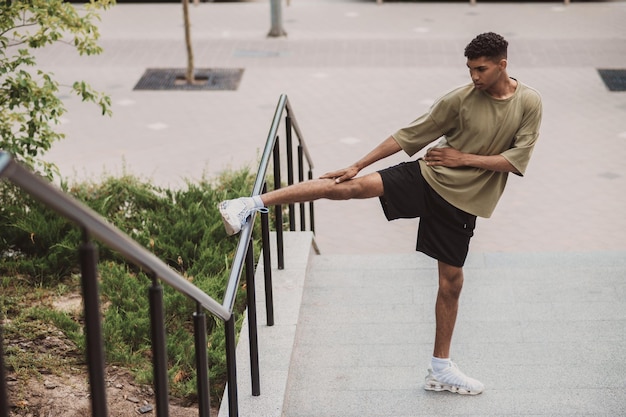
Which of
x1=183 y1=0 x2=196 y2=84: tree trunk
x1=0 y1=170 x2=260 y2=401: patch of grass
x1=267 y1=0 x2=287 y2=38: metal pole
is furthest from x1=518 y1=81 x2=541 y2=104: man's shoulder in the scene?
x1=267 y1=0 x2=287 y2=38: metal pole

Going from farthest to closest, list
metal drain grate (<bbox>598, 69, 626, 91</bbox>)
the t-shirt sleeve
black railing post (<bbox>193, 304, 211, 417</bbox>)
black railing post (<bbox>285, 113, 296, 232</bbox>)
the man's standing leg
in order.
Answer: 1. metal drain grate (<bbox>598, 69, 626, 91</bbox>)
2. black railing post (<bbox>285, 113, 296, 232</bbox>)
3. the man's standing leg
4. the t-shirt sleeve
5. black railing post (<bbox>193, 304, 211, 417</bbox>)

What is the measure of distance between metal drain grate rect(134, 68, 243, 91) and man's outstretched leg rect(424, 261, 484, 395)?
7.82 m

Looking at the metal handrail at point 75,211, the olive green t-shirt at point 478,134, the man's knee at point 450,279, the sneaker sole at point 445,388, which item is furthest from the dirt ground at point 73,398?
the metal handrail at point 75,211

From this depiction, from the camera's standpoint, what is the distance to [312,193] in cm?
444

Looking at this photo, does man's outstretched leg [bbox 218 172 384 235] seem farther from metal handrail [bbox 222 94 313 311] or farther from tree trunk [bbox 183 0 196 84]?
tree trunk [bbox 183 0 196 84]

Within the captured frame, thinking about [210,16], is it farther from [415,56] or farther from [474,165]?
[474,165]

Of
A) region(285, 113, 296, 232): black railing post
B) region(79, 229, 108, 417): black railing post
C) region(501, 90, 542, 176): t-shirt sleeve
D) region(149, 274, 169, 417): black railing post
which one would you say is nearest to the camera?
region(79, 229, 108, 417): black railing post

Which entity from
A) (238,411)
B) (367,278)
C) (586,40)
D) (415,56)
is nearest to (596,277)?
(367,278)

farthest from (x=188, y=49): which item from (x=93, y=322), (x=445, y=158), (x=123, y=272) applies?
(x=93, y=322)

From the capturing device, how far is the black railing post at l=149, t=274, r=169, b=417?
7.93 ft

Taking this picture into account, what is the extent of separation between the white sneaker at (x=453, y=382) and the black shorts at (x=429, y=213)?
0.48 metres

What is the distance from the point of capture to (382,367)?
15.1 ft

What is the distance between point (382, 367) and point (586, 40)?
10208mm

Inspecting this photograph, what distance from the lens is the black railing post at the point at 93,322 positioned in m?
1.98
